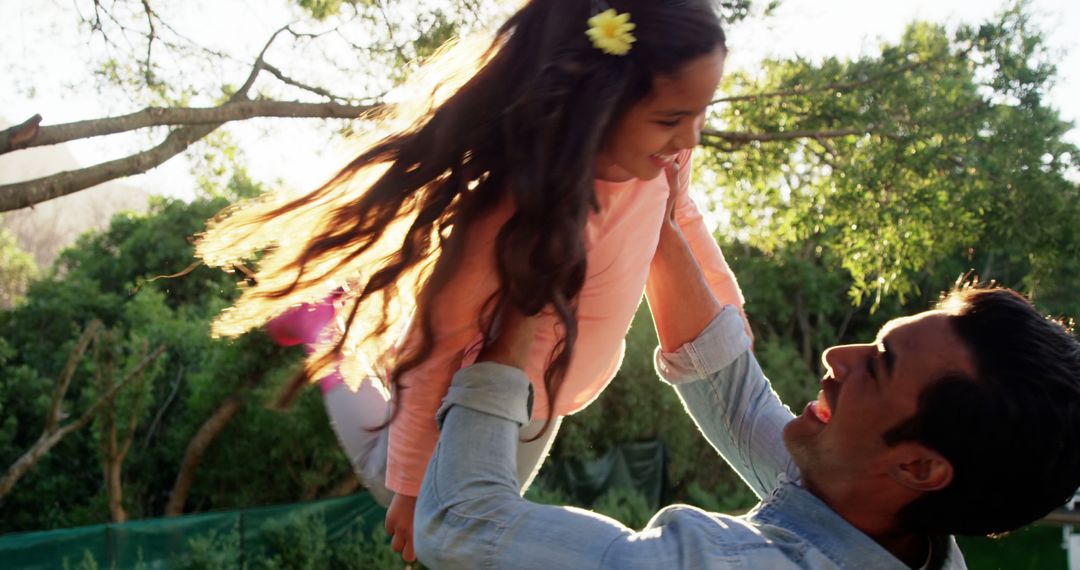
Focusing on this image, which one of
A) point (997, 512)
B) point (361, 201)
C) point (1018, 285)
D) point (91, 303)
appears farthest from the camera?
point (1018, 285)

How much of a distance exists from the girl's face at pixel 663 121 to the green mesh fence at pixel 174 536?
5.70 m

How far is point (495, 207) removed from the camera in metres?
1.75

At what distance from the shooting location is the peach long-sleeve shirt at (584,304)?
5.64ft

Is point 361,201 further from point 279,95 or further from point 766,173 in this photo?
point 766,173

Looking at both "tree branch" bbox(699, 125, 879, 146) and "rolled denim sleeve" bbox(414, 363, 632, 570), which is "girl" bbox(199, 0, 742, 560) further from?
"tree branch" bbox(699, 125, 879, 146)

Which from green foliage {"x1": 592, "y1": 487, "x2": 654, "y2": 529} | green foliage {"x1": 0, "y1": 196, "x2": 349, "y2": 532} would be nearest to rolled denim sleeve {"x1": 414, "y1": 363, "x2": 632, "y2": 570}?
green foliage {"x1": 0, "y1": 196, "x2": 349, "y2": 532}

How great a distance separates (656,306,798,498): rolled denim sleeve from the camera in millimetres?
2035

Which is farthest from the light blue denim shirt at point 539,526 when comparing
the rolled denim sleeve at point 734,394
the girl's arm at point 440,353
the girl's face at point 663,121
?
the girl's face at point 663,121

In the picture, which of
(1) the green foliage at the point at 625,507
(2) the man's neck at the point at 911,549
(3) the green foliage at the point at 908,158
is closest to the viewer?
(2) the man's neck at the point at 911,549

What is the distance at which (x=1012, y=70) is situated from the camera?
265 inches

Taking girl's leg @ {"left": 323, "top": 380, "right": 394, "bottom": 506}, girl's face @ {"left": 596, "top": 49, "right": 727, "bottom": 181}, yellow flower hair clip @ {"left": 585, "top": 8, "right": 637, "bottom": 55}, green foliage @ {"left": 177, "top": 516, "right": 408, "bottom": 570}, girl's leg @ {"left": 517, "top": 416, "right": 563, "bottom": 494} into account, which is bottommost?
green foliage @ {"left": 177, "top": 516, "right": 408, "bottom": 570}

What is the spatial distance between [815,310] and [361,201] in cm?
1475

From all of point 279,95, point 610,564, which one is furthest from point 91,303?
point 610,564

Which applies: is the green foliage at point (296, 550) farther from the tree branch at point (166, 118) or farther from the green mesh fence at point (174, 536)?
the tree branch at point (166, 118)
